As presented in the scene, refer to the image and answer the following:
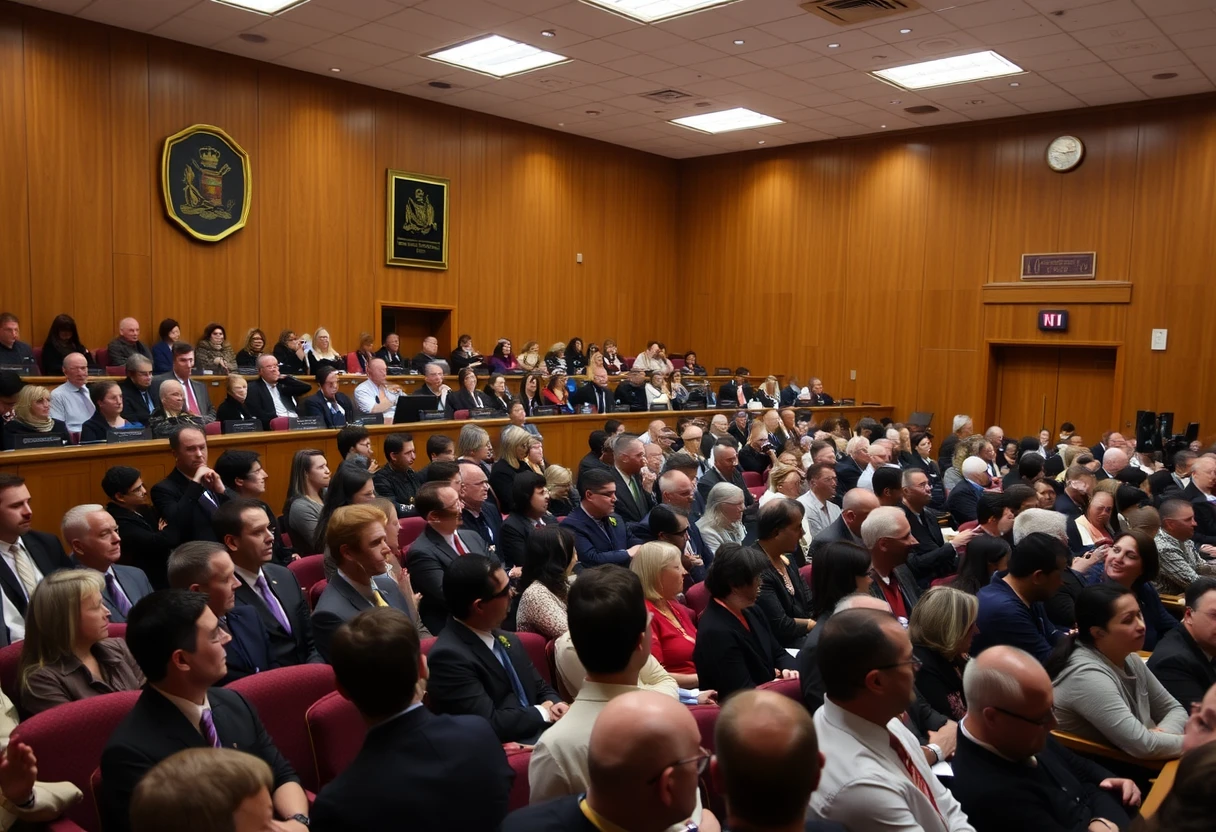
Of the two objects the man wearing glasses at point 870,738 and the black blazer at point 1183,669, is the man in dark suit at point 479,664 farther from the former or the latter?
the black blazer at point 1183,669

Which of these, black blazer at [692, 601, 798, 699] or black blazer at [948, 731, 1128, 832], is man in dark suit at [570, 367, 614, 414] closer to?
black blazer at [692, 601, 798, 699]

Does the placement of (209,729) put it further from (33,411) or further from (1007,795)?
(33,411)

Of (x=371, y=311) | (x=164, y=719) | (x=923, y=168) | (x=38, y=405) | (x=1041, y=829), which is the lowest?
(x=1041, y=829)

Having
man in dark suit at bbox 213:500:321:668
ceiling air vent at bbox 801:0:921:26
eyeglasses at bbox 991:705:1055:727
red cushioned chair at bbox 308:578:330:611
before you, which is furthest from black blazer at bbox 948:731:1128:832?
ceiling air vent at bbox 801:0:921:26

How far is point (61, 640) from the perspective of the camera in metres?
2.71

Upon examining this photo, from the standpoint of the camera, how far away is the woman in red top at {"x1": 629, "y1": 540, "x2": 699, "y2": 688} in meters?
3.68

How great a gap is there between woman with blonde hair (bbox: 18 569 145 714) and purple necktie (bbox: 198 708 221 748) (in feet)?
1.99

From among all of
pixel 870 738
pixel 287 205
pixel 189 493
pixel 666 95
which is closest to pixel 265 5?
pixel 287 205

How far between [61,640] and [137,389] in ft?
17.7

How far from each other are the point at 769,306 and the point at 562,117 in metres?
4.62

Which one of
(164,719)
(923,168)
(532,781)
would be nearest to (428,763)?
(532,781)

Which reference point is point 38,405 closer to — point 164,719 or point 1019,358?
point 164,719

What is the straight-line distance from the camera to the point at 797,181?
14383 mm

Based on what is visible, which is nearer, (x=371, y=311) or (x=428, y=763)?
(x=428, y=763)
